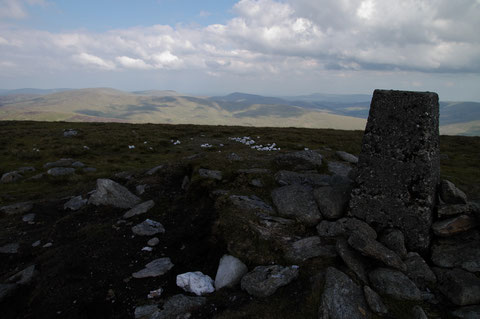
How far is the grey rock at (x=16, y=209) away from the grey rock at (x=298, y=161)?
38.6 ft

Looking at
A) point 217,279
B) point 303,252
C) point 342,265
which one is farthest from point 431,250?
point 217,279

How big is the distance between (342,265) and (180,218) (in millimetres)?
6246

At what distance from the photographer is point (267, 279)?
6418 mm

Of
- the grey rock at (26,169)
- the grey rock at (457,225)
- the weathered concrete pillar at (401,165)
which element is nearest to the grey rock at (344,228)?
the weathered concrete pillar at (401,165)

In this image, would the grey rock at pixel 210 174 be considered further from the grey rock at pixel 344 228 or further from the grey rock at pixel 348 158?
the grey rock at pixel 348 158

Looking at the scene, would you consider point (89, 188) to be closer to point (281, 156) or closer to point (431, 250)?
point (281, 156)

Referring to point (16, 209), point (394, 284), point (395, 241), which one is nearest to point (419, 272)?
point (395, 241)

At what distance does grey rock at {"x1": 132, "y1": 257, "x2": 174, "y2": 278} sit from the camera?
25.2 ft

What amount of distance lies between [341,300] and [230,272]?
278cm

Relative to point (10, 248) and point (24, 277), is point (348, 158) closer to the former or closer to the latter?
point (24, 277)

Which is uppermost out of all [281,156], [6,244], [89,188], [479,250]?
[281,156]

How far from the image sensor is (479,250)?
6.58 m

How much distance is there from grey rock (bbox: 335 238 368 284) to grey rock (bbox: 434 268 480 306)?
1646 mm

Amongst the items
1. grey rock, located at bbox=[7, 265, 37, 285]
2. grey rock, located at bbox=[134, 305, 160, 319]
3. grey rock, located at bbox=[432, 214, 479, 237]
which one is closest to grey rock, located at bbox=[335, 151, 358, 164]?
grey rock, located at bbox=[432, 214, 479, 237]
